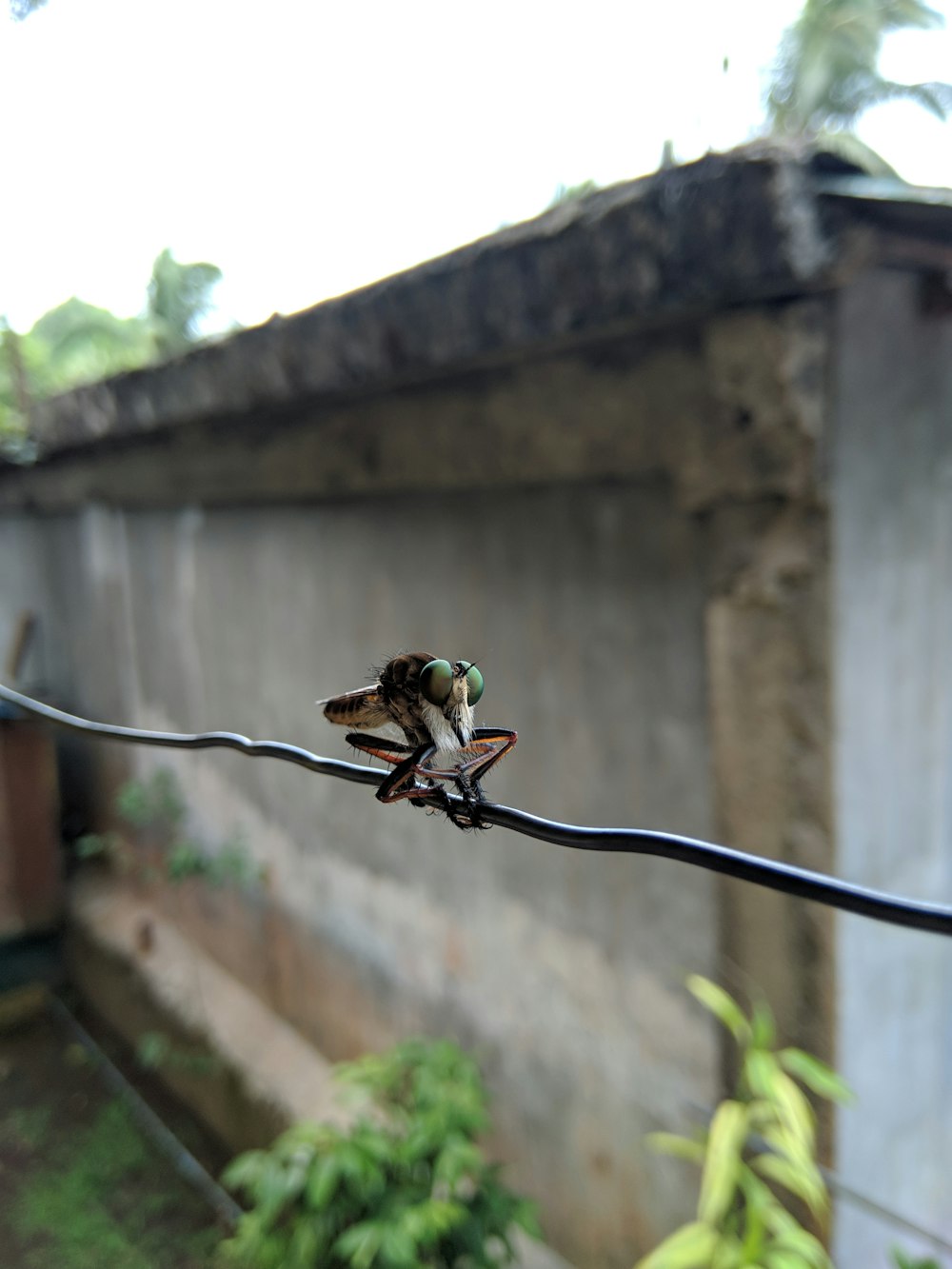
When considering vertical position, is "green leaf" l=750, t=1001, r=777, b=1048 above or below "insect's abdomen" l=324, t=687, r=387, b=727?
below

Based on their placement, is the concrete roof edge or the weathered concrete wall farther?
the weathered concrete wall

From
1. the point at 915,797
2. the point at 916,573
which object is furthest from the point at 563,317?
the point at 915,797

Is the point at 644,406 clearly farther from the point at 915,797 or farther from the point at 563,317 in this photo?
the point at 915,797

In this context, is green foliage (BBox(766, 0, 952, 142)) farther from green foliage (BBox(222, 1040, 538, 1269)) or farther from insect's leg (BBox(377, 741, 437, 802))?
insect's leg (BBox(377, 741, 437, 802))

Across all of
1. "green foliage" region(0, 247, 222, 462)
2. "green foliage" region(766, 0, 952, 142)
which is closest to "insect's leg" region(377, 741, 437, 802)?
"green foliage" region(0, 247, 222, 462)

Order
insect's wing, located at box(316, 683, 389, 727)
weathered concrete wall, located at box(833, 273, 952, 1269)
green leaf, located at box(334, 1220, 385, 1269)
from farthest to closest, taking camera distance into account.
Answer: green leaf, located at box(334, 1220, 385, 1269), weathered concrete wall, located at box(833, 273, 952, 1269), insect's wing, located at box(316, 683, 389, 727)

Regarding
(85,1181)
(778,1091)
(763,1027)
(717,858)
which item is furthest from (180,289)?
(717,858)

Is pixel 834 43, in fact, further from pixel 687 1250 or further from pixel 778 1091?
pixel 687 1250
